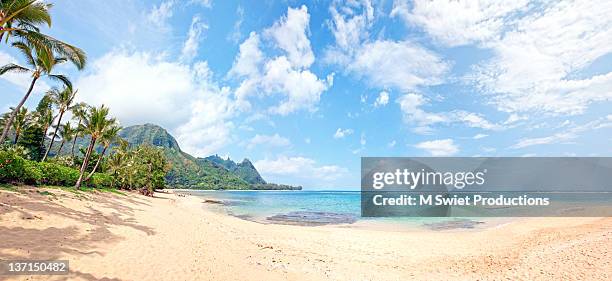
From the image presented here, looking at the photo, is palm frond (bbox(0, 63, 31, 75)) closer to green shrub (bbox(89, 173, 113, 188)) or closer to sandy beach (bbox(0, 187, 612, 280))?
sandy beach (bbox(0, 187, 612, 280))

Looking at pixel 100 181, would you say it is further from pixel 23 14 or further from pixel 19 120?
pixel 23 14

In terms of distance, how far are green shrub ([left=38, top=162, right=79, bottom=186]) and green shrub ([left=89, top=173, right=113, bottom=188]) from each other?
6429 mm

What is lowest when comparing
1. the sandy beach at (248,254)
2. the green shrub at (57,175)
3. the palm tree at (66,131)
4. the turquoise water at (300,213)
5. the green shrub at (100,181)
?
the turquoise water at (300,213)

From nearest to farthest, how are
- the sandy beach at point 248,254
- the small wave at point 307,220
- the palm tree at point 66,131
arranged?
1. the sandy beach at point 248,254
2. the small wave at point 307,220
3. the palm tree at point 66,131

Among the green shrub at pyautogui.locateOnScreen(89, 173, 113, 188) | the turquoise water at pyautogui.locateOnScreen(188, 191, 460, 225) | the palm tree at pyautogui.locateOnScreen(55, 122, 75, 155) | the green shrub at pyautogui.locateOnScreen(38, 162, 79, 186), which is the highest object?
the palm tree at pyautogui.locateOnScreen(55, 122, 75, 155)

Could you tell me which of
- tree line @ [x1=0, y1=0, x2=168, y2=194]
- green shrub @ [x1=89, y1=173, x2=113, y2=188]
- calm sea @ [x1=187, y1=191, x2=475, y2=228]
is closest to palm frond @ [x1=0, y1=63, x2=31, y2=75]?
tree line @ [x1=0, y1=0, x2=168, y2=194]

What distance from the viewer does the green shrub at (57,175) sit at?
2487cm

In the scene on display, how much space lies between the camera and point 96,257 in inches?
400

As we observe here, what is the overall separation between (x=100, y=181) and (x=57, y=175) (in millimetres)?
16581

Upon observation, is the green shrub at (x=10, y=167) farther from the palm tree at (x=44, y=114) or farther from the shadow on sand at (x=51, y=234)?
the palm tree at (x=44, y=114)

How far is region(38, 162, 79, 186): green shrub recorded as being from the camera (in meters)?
24.9

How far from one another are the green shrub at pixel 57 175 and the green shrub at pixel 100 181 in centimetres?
643

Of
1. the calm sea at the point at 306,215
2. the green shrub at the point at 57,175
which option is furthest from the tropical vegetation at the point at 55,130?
the calm sea at the point at 306,215

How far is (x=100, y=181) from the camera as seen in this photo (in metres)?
42.7
